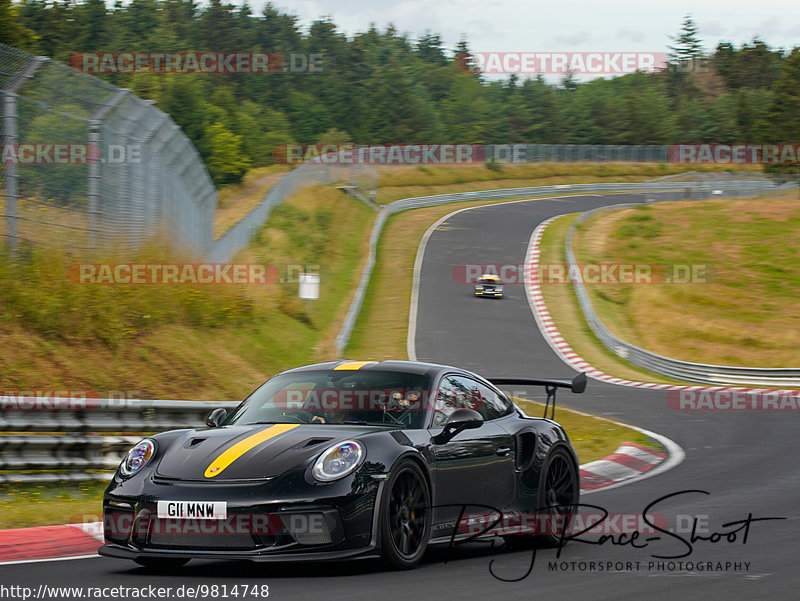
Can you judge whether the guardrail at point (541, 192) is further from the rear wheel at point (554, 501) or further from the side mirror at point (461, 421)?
the side mirror at point (461, 421)

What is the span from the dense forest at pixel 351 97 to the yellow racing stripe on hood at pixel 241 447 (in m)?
67.3

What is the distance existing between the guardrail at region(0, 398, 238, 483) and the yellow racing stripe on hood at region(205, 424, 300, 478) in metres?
3.43

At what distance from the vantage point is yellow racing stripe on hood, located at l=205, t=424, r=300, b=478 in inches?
231

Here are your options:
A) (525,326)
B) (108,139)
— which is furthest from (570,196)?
(108,139)

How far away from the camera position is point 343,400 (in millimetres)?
6809

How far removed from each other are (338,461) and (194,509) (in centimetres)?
82

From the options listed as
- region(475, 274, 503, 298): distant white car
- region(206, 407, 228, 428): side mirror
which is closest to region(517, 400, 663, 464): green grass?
region(206, 407, 228, 428): side mirror

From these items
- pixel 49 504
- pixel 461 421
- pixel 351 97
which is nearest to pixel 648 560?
pixel 461 421

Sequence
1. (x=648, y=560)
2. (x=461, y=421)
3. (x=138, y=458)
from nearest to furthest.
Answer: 1. (x=138, y=458)
2. (x=461, y=421)
3. (x=648, y=560)

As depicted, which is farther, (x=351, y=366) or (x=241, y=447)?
(x=351, y=366)

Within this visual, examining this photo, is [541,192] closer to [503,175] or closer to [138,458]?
[503,175]

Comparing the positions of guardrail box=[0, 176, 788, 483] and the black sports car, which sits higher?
the black sports car

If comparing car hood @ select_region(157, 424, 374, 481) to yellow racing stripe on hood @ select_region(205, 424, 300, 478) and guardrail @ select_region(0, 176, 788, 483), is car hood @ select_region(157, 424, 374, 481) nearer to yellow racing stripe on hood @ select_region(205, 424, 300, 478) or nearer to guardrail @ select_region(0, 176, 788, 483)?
yellow racing stripe on hood @ select_region(205, 424, 300, 478)

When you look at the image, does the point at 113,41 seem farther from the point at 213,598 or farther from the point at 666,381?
the point at 213,598
